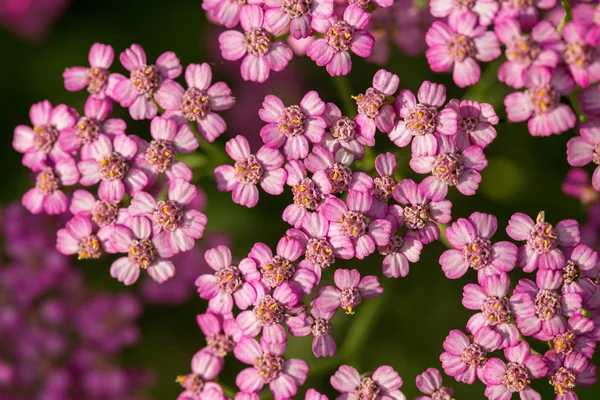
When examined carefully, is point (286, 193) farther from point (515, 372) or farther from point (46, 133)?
point (515, 372)

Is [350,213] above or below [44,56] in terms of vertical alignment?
below

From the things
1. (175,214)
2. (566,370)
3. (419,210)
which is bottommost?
(566,370)

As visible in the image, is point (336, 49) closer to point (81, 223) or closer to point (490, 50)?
point (490, 50)

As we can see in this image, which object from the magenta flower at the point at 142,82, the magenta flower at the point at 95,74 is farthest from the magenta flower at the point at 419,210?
the magenta flower at the point at 95,74

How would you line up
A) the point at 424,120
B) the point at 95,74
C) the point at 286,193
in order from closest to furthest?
the point at 424,120 < the point at 95,74 < the point at 286,193

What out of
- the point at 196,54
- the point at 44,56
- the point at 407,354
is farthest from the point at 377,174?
the point at 44,56

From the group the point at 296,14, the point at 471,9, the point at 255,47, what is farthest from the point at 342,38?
the point at 471,9

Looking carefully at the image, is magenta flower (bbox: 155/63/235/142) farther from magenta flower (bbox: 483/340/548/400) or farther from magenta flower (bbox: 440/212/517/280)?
magenta flower (bbox: 483/340/548/400)
